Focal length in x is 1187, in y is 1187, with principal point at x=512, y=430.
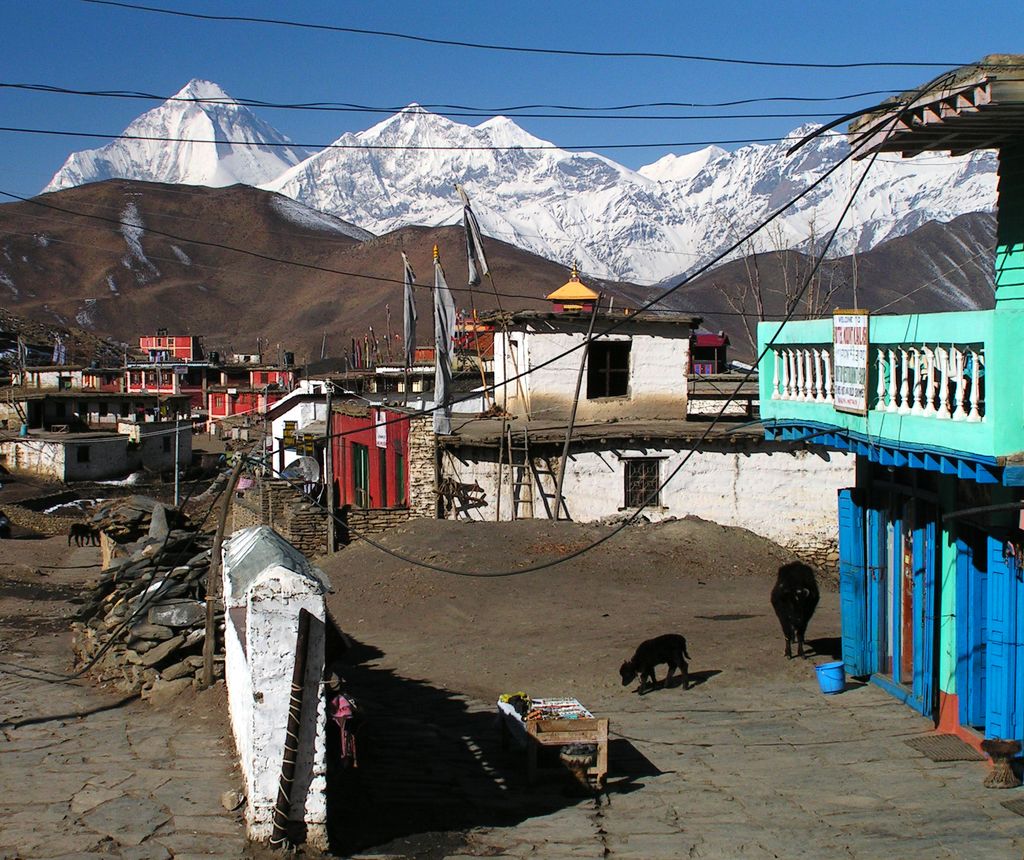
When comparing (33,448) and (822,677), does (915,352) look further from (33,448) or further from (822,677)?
(33,448)

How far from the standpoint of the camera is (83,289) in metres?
184

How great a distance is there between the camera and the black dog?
1229 centimetres

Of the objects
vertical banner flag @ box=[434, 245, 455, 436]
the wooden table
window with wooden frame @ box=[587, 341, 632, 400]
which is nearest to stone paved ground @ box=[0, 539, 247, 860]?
the wooden table

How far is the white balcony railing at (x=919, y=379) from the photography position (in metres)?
9.14

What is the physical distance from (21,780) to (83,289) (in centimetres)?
18805

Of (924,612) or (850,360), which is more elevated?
(850,360)

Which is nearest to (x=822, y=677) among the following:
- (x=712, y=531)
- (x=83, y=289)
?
(x=712, y=531)

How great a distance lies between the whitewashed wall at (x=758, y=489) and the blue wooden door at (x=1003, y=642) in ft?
45.5

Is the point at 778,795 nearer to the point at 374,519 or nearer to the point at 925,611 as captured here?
the point at 925,611

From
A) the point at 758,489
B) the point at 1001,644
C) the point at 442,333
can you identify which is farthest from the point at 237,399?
the point at 1001,644

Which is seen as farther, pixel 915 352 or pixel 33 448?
pixel 33 448

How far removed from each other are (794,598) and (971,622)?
3.60m

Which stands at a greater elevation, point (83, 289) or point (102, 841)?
point (83, 289)

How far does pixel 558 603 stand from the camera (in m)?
18.1
